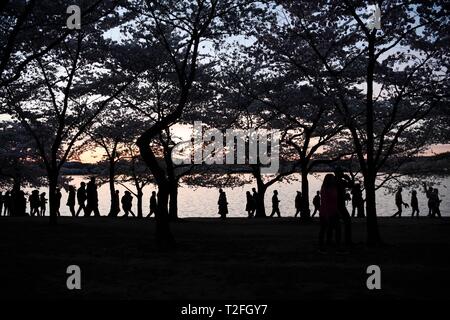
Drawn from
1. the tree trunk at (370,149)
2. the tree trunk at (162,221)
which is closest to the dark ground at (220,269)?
the tree trunk at (162,221)

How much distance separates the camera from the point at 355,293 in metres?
7.65

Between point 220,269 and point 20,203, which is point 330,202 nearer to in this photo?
point 220,269

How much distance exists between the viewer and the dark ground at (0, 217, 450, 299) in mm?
7754

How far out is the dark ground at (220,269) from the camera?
25.4ft

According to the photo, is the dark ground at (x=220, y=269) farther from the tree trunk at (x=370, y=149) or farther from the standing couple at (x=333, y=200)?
the standing couple at (x=333, y=200)

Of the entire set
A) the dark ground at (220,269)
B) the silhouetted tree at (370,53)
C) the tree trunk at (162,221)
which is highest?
the silhouetted tree at (370,53)

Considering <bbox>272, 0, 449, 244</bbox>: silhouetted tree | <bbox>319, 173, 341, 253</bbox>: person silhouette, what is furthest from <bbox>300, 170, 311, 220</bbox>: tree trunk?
<bbox>319, 173, 341, 253</bbox>: person silhouette

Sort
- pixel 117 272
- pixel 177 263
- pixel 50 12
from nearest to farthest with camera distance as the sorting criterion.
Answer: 1. pixel 117 272
2. pixel 177 263
3. pixel 50 12
